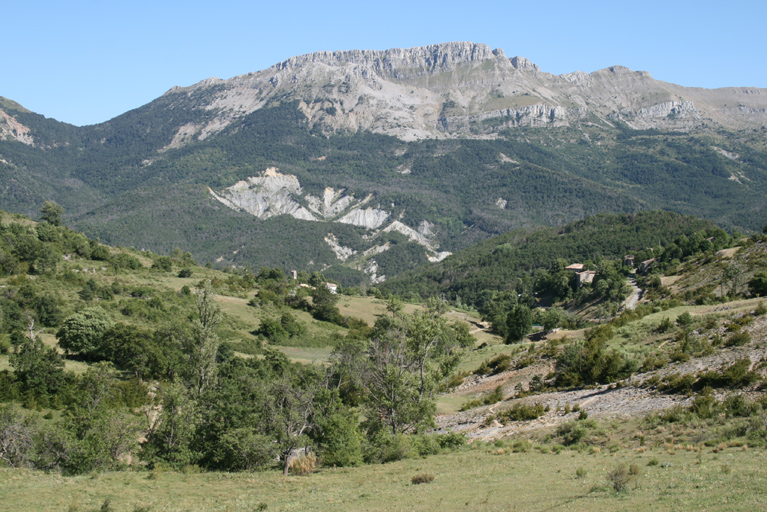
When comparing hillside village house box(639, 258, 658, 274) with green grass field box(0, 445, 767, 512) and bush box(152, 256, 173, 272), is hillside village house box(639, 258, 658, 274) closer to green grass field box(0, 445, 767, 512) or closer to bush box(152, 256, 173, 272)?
bush box(152, 256, 173, 272)

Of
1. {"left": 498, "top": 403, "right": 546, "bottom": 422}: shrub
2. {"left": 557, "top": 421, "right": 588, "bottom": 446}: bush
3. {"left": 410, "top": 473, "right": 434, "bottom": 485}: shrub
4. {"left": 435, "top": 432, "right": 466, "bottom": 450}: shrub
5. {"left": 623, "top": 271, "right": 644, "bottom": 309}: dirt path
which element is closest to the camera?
{"left": 410, "top": 473, "right": 434, "bottom": 485}: shrub

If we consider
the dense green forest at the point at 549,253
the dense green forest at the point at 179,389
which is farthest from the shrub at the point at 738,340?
the dense green forest at the point at 549,253

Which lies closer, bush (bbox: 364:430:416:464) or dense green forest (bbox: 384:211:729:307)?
bush (bbox: 364:430:416:464)

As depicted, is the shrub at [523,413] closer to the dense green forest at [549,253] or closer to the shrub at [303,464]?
the shrub at [303,464]

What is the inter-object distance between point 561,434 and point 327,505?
12108 millimetres

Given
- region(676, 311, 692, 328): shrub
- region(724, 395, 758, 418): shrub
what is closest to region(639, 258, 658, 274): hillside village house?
region(676, 311, 692, 328): shrub

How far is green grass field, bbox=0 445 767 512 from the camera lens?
16125 mm

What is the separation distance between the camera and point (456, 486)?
844 inches

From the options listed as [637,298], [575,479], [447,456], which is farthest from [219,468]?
[637,298]

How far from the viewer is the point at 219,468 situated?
3200 cm

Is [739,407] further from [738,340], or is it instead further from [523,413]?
[523,413]

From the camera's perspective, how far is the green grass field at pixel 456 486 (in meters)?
16.1

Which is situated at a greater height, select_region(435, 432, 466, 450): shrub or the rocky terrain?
the rocky terrain

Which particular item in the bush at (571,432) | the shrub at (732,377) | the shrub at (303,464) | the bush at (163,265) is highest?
the bush at (163,265)
